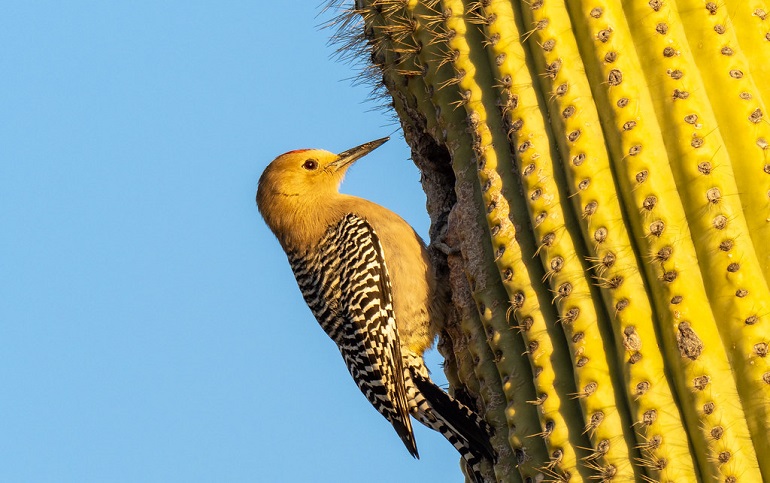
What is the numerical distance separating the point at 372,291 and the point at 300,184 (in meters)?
1.15


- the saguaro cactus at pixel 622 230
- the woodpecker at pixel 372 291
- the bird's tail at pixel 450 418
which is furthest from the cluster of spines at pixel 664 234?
the woodpecker at pixel 372 291

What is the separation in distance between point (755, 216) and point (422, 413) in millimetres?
2530

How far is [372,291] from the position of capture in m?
5.39

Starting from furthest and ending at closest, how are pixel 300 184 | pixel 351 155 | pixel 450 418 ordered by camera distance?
1. pixel 351 155
2. pixel 300 184
3. pixel 450 418

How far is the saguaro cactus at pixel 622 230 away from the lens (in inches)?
113

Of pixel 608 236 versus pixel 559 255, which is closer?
pixel 608 236

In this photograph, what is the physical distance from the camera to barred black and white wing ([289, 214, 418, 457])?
5238 millimetres

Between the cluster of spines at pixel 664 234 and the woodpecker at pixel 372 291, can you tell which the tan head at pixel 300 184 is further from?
the cluster of spines at pixel 664 234

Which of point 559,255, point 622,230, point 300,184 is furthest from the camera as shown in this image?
point 300,184

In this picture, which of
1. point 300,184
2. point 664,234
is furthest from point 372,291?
point 664,234

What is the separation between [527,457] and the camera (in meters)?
3.47

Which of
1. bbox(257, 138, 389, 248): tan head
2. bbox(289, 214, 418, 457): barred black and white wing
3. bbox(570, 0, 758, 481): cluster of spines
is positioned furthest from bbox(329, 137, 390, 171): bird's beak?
bbox(570, 0, 758, 481): cluster of spines

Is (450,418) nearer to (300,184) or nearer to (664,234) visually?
(664,234)

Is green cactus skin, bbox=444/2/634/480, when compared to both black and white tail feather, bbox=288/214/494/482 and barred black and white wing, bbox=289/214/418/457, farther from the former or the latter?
barred black and white wing, bbox=289/214/418/457
